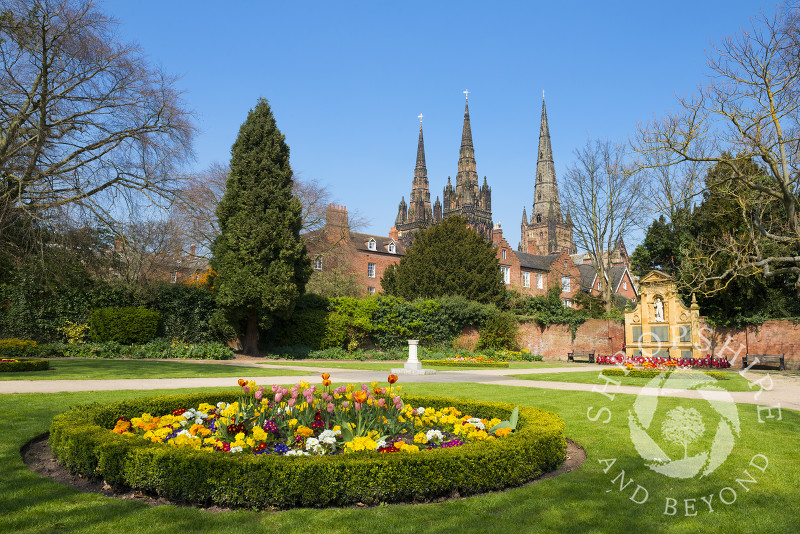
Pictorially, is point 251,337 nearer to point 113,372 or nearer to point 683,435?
point 113,372

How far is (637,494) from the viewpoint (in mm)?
5164

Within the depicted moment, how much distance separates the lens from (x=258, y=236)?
2456cm

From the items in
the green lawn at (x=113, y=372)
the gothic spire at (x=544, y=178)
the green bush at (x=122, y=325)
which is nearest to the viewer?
the green lawn at (x=113, y=372)

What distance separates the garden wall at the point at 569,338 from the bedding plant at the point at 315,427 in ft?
88.1

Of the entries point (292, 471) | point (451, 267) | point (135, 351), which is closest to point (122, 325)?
point (135, 351)

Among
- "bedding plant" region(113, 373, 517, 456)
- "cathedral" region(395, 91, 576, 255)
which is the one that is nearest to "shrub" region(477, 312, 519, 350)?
"bedding plant" region(113, 373, 517, 456)

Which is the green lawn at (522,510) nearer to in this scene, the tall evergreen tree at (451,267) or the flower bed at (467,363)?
the flower bed at (467,363)

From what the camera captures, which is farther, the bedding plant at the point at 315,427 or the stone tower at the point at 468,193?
the stone tower at the point at 468,193

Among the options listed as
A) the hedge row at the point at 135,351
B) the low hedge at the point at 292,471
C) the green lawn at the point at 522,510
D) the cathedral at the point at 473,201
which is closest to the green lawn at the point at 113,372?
the hedge row at the point at 135,351

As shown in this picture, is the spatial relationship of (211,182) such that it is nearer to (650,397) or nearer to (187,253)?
(187,253)

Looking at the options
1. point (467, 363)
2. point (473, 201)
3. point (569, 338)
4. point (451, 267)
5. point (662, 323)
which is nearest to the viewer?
point (467, 363)

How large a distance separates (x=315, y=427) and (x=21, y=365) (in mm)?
12487

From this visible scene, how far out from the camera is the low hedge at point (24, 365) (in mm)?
14702

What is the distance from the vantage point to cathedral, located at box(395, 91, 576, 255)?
103 metres
